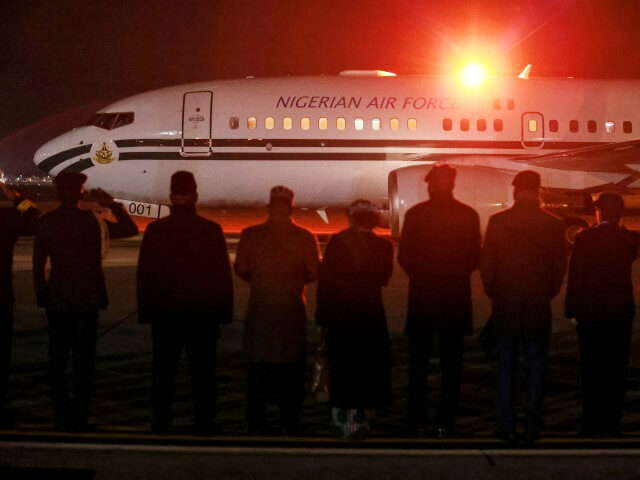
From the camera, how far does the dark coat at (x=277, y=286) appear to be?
18.9ft

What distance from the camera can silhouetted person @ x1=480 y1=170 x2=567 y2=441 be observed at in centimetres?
584

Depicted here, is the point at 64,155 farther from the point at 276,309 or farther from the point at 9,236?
the point at 276,309

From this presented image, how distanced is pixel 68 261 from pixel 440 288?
2.35 metres

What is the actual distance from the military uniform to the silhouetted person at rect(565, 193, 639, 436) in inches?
28.4

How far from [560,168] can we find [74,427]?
44.6ft

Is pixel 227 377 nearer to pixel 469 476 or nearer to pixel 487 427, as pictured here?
pixel 487 427

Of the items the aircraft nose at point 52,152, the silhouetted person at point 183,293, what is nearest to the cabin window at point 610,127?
the aircraft nose at point 52,152

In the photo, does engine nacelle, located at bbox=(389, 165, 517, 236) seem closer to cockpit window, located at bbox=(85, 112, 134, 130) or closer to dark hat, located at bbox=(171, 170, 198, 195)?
cockpit window, located at bbox=(85, 112, 134, 130)

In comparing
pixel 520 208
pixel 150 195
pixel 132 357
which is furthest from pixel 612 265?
pixel 150 195

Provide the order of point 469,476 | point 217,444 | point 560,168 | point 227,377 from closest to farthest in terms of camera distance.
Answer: point 469,476, point 217,444, point 227,377, point 560,168

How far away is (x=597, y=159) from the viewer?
17672 mm

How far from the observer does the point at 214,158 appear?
58.7 ft

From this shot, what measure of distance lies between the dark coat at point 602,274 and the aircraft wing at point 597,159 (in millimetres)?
11656

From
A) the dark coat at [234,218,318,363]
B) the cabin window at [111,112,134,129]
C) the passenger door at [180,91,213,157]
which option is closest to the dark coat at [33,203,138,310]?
the dark coat at [234,218,318,363]
